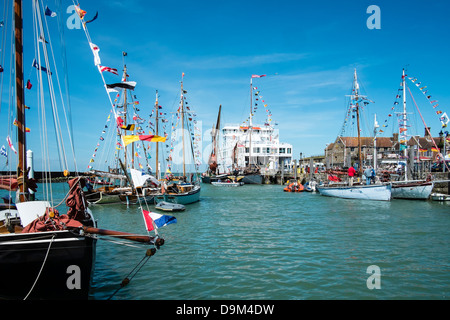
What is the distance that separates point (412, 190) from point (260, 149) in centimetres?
5125

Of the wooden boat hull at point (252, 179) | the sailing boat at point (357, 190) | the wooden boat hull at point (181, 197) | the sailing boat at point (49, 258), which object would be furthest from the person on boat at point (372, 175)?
the wooden boat hull at point (252, 179)

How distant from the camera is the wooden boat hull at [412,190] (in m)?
32.2

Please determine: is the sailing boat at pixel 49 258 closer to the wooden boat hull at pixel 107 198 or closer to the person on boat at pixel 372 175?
the wooden boat hull at pixel 107 198

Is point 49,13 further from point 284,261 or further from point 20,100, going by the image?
point 284,261

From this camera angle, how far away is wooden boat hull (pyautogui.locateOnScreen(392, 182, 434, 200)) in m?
32.2

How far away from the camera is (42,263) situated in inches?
306

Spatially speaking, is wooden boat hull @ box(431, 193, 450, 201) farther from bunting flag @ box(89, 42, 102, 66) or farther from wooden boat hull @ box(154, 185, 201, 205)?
bunting flag @ box(89, 42, 102, 66)

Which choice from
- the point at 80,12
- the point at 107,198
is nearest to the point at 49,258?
the point at 80,12

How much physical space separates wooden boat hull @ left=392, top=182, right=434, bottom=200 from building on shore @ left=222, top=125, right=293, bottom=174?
147 feet

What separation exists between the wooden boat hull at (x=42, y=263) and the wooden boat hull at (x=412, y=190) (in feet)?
112
